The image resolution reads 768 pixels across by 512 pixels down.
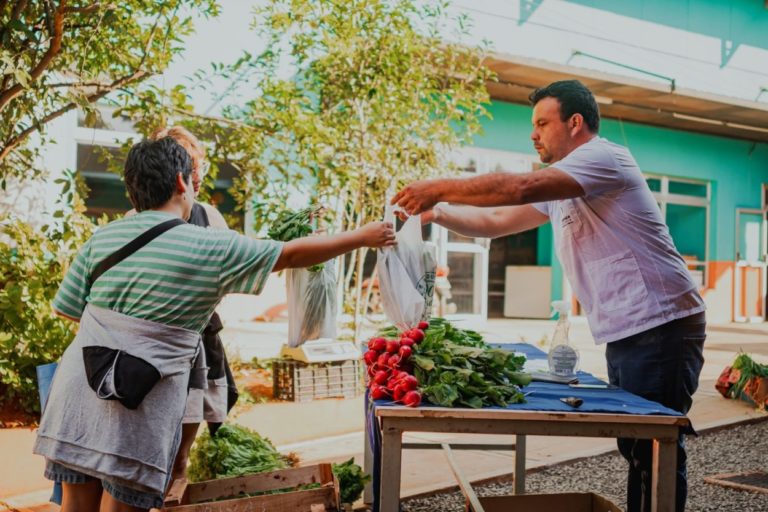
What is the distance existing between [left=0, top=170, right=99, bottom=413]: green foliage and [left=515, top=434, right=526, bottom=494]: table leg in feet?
9.41

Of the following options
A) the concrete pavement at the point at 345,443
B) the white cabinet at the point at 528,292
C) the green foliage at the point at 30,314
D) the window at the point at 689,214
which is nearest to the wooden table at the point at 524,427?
the concrete pavement at the point at 345,443

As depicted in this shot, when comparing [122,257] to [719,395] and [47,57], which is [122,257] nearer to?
[47,57]

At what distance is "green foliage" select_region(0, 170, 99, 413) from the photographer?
15.6 ft

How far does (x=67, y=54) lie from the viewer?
4824 millimetres

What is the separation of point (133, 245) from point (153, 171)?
10.0 inches

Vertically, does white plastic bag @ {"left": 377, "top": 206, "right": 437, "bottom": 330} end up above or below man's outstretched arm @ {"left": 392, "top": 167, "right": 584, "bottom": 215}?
below

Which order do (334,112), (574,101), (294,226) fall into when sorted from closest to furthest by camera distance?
(574,101)
(294,226)
(334,112)

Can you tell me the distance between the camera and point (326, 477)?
3494 mm

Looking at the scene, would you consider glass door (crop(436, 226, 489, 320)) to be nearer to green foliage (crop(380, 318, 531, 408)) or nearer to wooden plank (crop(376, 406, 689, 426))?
green foliage (crop(380, 318, 531, 408))

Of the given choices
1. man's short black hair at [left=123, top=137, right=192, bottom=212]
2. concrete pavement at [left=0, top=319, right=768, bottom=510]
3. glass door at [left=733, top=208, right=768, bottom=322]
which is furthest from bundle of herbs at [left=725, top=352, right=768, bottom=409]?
glass door at [left=733, top=208, right=768, bottom=322]

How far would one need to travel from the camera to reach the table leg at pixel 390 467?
2.45 metres

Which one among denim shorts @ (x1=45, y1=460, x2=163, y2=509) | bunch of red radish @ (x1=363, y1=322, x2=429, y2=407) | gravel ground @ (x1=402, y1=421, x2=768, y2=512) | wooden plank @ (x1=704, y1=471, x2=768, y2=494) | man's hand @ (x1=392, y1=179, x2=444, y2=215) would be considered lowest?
gravel ground @ (x1=402, y1=421, x2=768, y2=512)

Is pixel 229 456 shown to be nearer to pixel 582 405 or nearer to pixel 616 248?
pixel 582 405

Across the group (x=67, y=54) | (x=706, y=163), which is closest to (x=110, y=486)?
(x=67, y=54)
